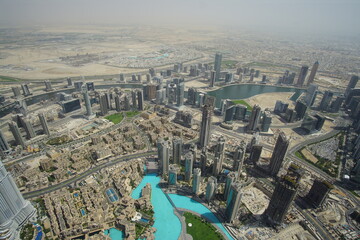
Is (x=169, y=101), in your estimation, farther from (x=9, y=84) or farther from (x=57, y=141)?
(x=9, y=84)

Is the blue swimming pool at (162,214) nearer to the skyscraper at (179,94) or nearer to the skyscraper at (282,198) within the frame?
the skyscraper at (282,198)

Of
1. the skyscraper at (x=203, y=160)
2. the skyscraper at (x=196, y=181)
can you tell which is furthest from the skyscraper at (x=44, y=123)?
the skyscraper at (x=196, y=181)

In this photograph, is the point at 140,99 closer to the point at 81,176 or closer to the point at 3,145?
the point at 81,176

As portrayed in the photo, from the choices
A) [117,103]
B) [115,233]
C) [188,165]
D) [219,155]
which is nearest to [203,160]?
[219,155]

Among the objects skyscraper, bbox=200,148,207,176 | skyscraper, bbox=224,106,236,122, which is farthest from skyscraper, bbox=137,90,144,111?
skyscraper, bbox=200,148,207,176

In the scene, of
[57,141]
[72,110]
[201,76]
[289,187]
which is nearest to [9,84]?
[72,110]
